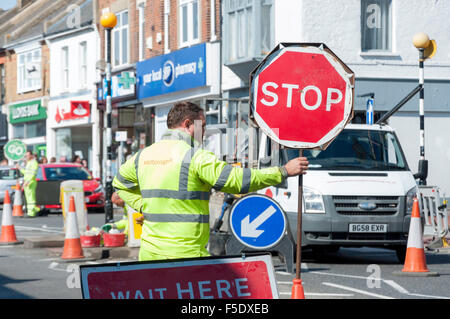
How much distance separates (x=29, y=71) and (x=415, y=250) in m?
35.1

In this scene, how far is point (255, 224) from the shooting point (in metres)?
7.34

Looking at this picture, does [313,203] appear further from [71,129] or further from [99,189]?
[71,129]

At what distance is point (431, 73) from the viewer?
25.9m

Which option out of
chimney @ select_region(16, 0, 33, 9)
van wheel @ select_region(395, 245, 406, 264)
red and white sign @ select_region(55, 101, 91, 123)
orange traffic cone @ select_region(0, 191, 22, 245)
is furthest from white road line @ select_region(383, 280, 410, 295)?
chimney @ select_region(16, 0, 33, 9)

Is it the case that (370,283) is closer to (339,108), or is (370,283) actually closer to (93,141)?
(339,108)

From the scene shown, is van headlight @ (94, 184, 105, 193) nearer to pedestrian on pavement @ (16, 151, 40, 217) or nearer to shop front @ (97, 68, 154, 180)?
pedestrian on pavement @ (16, 151, 40, 217)

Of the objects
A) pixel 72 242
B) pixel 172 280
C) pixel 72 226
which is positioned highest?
pixel 172 280

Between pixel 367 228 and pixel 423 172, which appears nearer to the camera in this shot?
pixel 367 228

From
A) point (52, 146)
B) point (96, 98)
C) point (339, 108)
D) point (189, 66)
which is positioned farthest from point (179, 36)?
point (339, 108)

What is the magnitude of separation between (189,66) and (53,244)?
14301 millimetres

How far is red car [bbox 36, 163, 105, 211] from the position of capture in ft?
90.2

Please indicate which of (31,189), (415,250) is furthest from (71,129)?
(415,250)

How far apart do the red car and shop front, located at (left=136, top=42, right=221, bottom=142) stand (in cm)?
425

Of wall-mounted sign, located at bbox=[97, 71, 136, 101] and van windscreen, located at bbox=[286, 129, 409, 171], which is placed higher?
wall-mounted sign, located at bbox=[97, 71, 136, 101]
